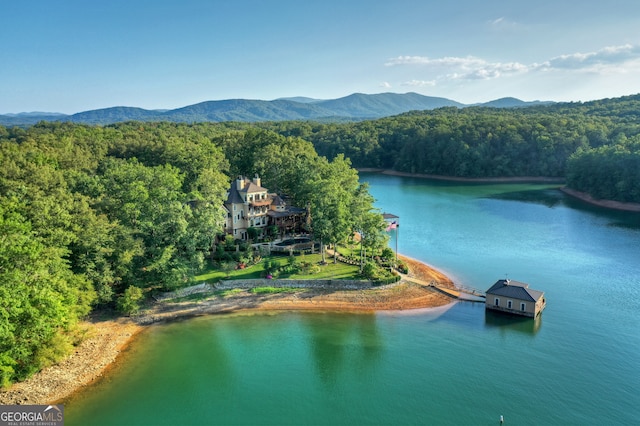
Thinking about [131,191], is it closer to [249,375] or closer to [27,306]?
Answer: [27,306]

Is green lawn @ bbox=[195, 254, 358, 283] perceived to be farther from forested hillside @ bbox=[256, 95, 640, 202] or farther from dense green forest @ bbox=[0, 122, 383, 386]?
forested hillside @ bbox=[256, 95, 640, 202]

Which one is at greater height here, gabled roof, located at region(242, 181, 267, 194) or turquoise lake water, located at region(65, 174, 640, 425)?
gabled roof, located at region(242, 181, 267, 194)

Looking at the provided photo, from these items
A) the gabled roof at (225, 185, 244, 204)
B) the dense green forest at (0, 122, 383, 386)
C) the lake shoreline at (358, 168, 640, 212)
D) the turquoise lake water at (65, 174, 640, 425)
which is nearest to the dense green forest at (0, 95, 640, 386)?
the dense green forest at (0, 122, 383, 386)

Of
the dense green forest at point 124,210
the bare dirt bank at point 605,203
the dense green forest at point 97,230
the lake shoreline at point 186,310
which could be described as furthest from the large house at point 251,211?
the bare dirt bank at point 605,203

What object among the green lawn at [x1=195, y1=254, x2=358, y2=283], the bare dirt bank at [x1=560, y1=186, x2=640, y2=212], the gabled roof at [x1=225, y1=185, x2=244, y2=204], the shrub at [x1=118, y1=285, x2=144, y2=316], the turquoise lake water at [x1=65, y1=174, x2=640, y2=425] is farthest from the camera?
the bare dirt bank at [x1=560, y1=186, x2=640, y2=212]

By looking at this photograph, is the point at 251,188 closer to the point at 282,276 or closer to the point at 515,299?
the point at 282,276

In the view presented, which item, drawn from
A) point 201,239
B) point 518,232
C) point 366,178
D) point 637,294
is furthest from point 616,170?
point 201,239

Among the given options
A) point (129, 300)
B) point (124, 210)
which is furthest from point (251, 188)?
point (129, 300)
